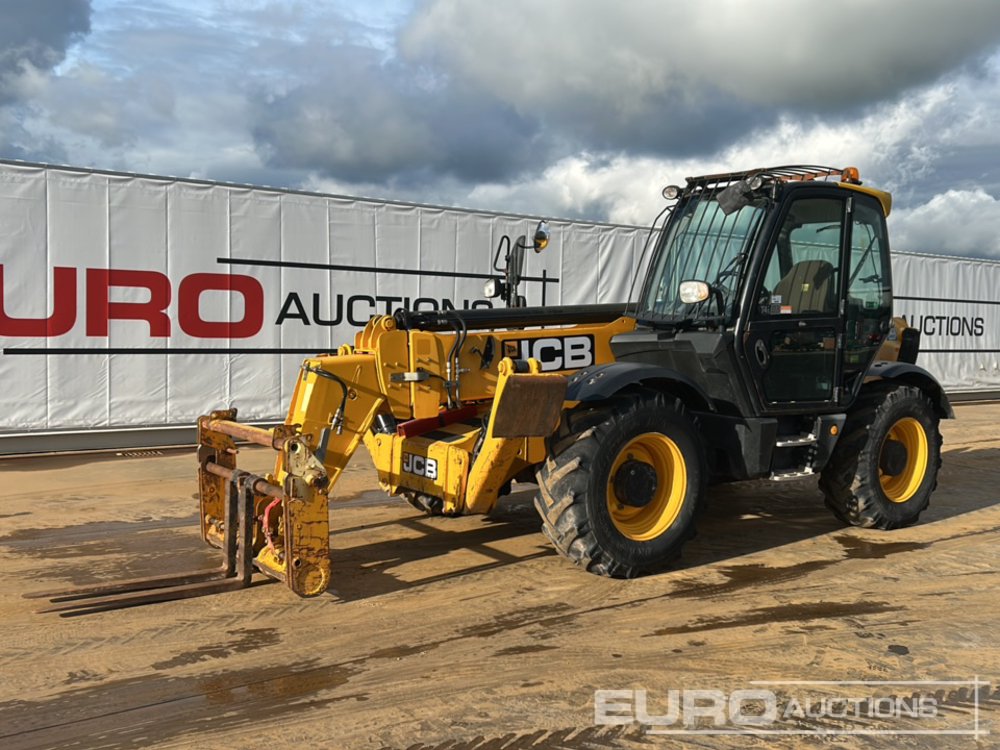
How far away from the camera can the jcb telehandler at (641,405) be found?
196 inches

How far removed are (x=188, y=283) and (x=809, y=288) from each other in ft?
24.2

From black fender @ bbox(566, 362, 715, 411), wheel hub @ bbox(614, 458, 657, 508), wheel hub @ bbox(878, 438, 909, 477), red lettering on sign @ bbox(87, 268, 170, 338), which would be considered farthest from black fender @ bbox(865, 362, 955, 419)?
red lettering on sign @ bbox(87, 268, 170, 338)

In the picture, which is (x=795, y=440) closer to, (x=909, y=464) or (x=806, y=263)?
(x=806, y=263)

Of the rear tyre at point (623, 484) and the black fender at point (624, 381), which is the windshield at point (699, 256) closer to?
the black fender at point (624, 381)

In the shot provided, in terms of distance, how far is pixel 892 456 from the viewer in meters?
6.73

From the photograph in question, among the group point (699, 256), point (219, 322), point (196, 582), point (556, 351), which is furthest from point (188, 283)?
point (699, 256)

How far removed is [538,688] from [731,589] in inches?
75.4

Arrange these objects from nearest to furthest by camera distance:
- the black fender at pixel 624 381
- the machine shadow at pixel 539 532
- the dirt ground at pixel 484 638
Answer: the dirt ground at pixel 484 638
the black fender at pixel 624 381
the machine shadow at pixel 539 532

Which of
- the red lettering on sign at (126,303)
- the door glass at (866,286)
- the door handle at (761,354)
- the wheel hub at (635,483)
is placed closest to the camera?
the wheel hub at (635,483)

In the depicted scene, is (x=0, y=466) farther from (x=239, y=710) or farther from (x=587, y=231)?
(x=587, y=231)

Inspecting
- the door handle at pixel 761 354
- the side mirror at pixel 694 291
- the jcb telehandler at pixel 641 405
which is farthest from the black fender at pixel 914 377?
the side mirror at pixel 694 291

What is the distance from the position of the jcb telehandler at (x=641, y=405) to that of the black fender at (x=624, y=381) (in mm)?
19

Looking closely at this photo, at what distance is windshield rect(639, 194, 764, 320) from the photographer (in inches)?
234
